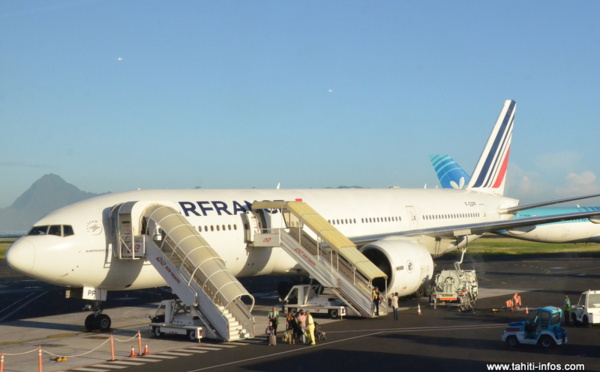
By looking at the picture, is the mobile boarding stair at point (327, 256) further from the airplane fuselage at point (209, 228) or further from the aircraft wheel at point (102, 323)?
the aircraft wheel at point (102, 323)

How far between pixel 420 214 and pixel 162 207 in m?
18.2

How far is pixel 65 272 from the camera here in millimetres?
26484

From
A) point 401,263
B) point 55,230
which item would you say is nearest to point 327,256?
point 401,263

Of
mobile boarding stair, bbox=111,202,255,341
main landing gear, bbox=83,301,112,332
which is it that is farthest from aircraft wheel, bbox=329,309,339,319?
main landing gear, bbox=83,301,112,332

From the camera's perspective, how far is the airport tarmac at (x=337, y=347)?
21031 mm

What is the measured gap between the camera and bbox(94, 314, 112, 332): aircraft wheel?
28.7 metres

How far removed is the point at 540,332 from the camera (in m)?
23.0

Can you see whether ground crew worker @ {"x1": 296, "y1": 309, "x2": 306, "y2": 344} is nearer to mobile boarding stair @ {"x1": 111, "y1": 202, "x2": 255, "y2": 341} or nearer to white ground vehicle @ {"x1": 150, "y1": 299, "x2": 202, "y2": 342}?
mobile boarding stair @ {"x1": 111, "y1": 202, "x2": 255, "y2": 341}

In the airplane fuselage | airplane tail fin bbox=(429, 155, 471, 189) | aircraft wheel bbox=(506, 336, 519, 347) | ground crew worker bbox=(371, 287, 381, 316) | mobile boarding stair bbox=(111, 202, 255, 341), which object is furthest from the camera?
airplane tail fin bbox=(429, 155, 471, 189)

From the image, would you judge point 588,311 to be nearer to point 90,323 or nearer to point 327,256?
point 327,256

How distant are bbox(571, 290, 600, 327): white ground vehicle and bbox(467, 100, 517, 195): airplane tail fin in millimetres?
23741

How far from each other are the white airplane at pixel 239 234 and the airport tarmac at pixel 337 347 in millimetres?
2138

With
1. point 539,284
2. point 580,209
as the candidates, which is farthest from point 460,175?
point 539,284

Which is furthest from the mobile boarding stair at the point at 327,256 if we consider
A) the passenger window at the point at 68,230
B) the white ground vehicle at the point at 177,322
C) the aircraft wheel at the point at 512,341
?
the passenger window at the point at 68,230
